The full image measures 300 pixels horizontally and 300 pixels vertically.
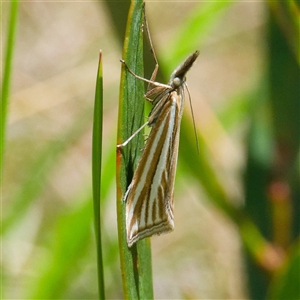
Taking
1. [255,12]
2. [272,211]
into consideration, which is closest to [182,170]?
[272,211]

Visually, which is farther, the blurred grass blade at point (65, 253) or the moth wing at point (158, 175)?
the blurred grass blade at point (65, 253)

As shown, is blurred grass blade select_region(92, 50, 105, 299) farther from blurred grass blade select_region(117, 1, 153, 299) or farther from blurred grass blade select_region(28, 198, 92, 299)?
blurred grass blade select_region(28, 198, 92, 299)

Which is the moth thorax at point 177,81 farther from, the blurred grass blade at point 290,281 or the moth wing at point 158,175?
the blurred grass blade at point 290,281

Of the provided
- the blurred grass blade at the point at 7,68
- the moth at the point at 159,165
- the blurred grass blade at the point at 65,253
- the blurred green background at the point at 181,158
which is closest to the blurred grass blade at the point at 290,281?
the blurred green background at the point at 181,158

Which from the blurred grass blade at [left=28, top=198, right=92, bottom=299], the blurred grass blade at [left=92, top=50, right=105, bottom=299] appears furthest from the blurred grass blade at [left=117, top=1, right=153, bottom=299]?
the blurred grass blade at [left=28, top=198, right=92, bottom=299]

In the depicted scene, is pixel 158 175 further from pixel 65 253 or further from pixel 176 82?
pixel 65 253

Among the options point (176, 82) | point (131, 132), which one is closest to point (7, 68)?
point (131, 132)

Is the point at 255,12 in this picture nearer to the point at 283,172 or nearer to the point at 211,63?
the point at 211,63
